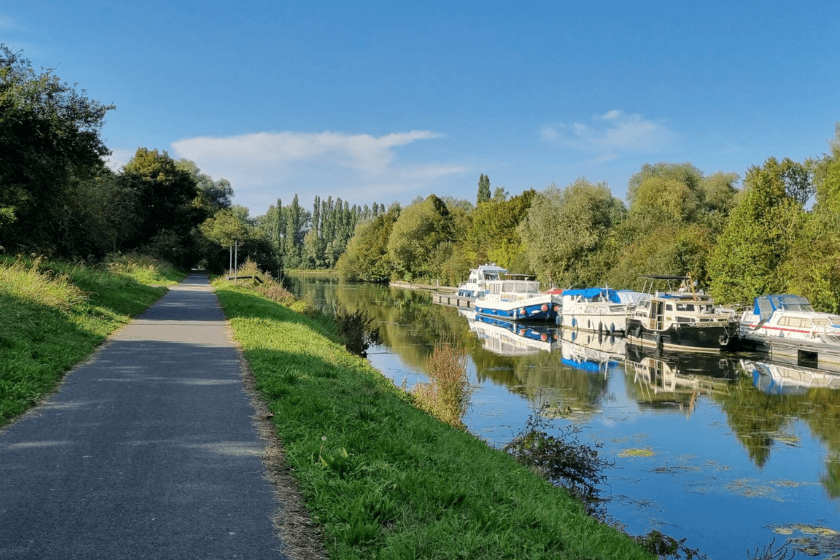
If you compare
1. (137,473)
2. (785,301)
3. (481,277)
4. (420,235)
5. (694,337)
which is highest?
(420,235)

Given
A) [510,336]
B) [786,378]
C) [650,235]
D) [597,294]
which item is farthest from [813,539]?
[650,235]

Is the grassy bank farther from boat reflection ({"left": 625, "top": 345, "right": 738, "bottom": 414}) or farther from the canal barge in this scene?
the canal barge

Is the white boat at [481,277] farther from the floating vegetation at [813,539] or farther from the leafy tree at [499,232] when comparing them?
the floating vegetation at [813,539]

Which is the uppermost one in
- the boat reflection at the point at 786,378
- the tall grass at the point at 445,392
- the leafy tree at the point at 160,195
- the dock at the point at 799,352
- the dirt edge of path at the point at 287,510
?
the leafy tree at the point at 160,195

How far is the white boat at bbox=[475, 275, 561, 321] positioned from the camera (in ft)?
153

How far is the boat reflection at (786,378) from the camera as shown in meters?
22.4

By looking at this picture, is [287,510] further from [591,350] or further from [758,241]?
[758,241]

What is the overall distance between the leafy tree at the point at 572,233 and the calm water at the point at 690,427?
26.7 m

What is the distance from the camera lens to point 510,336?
128ft

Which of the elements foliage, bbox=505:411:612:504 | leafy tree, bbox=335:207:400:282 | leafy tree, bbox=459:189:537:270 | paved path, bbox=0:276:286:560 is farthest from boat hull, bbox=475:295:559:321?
leafy tree, bbox=335:207:400:282

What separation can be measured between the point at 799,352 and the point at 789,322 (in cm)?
171

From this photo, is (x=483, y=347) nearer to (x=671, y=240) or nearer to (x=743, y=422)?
(x=743, y=422)

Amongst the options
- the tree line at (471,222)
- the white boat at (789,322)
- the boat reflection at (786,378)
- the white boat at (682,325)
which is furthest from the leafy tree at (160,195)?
the boat reflection at (786,378)

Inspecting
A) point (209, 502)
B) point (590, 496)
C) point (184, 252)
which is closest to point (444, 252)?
point (184, 252)
